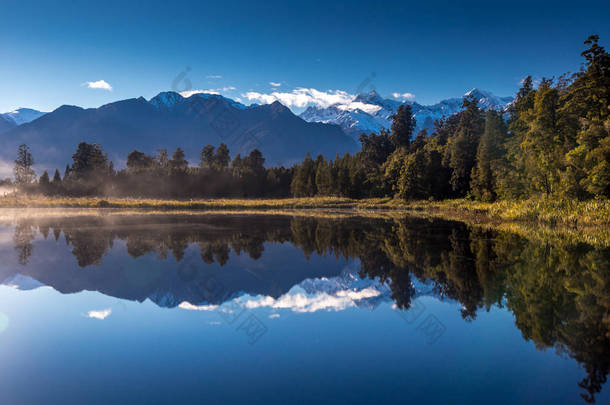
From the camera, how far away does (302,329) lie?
7598mm

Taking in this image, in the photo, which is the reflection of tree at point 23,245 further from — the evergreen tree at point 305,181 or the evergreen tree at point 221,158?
the evergreen tree at point 221,158

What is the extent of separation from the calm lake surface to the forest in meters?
28.5

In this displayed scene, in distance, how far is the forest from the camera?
37750mm

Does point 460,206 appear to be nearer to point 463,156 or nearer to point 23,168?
point 463,156

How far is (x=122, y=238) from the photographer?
20984mm

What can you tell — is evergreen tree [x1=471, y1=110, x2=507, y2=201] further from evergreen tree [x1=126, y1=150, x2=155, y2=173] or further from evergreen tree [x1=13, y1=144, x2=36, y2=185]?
evergreen tree [x1=13, y1=144, x2=36, y2=185]

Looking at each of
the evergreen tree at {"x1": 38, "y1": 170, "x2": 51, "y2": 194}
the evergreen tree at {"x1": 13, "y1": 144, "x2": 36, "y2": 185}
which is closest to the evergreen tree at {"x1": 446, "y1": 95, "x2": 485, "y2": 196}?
the evergreen tree at {"x1": 38, "y1": 170, "x2": 51, "y2": 194}

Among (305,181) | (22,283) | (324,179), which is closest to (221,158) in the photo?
(305,181)

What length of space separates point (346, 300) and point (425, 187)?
70681 millimetres

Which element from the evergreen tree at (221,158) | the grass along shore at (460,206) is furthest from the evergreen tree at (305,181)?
the evergreen tree at (221,158)

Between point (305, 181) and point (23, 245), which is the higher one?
point (305, 181)

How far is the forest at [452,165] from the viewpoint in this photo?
37.8 metres

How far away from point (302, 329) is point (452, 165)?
227 ft

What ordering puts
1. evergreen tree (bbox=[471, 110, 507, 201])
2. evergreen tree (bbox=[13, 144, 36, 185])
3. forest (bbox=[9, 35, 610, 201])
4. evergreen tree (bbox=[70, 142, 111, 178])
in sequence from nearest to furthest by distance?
forest (bbox=[9, 35, 610, 201]), evergreen tree (bbox=[471, 110, 507, 201]), evergreen tree (bbox=[70, 142, 111, 178]), evergreen tree (bbox=[13, 144, 36, 185])
